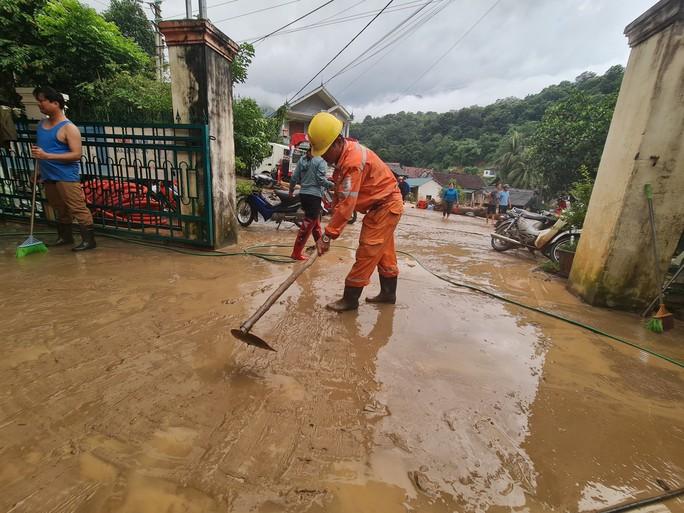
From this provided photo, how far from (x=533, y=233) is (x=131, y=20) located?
21107mm

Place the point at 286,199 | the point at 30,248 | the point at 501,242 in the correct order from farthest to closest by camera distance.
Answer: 1. the point at 501,242
2. the point at 286,199
3. the point at 30,248

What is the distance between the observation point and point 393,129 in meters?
61.4

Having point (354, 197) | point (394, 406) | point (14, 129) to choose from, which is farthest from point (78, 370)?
point (14, 129)

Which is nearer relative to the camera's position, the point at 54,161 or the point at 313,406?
the point at 313,406

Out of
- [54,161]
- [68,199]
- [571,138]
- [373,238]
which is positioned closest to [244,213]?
[68,199]

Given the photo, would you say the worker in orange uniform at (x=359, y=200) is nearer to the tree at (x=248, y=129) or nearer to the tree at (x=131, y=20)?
the tree at (x=248, y=129)

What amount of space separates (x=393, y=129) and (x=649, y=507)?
213 ft

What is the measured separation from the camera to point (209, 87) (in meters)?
4.20

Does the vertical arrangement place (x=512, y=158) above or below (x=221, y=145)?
above

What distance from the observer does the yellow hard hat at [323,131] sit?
8.73ft

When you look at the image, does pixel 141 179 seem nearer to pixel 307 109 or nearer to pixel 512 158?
pixel 307 109

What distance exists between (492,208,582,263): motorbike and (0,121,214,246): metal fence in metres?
5.39

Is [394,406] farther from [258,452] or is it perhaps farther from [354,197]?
[354,197]

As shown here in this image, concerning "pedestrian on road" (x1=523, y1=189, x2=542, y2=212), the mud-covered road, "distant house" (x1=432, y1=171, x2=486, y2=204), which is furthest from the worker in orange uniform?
"distant house" (x1=432, y1=171, x2=486, y2=204)
